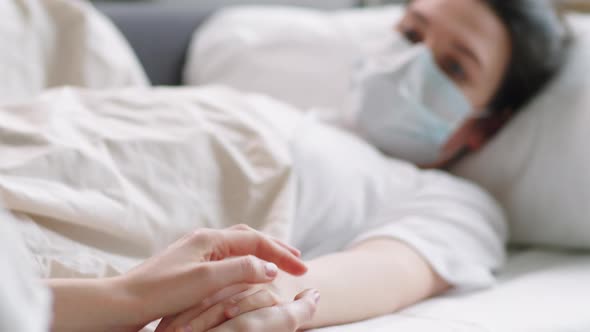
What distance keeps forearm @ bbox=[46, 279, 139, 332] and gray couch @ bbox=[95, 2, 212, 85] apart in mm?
879

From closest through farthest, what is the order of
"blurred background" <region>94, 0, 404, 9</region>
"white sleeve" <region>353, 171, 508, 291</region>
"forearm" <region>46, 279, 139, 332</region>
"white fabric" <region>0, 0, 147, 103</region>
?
"forearm" <region>46, 279, 139, 332</region> → "white sleeve" <region>353, 171, 508, 291</region> → "white fabric" <region>0, 0, 147, 103</region> → "blurred background" <region>94, 0, 404, 9</region>

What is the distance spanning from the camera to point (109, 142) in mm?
774

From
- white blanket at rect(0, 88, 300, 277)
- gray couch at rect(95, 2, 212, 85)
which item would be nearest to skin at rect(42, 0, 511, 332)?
white blanket at rect(0, 88, 300, 277)

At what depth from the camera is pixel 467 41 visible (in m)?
1.09

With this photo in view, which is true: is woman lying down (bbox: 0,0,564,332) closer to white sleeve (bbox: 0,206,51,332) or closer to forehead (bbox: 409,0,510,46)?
forehead (bbox: 409,0,510,46)

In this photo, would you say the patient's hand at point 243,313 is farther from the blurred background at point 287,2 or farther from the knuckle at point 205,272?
the blurred background at point 287,2

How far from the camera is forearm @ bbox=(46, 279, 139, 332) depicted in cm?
52

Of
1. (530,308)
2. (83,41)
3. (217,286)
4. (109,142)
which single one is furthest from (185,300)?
(83,41)

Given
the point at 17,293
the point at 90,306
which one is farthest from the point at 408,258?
the point at 17,293

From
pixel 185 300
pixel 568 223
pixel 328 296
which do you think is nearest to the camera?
pixel 185 300

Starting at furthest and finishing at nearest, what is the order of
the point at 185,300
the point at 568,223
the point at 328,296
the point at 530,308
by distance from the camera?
1. the point at 568,223
2. the point at 530,308
3. the point at 328,296
4. the point at 185,300

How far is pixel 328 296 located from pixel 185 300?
18 cm

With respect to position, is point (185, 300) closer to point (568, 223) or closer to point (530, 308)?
point (530, 308)

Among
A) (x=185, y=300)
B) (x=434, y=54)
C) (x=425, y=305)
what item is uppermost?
(x=434, y=54)
